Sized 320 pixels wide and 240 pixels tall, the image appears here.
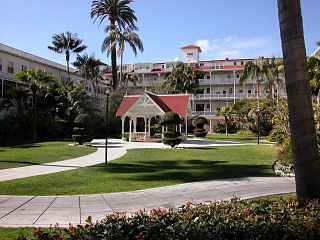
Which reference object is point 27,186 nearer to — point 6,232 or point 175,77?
point 6,232

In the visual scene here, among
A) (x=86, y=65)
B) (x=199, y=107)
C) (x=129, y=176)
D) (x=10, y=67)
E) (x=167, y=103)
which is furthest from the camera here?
(x=199, y=107)

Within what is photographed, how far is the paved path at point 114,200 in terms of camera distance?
245 inches

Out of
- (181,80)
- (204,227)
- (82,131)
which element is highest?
(181,80)

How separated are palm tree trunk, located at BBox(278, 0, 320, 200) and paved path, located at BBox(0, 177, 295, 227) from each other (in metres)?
2.71

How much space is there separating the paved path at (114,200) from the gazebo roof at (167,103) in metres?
20.5

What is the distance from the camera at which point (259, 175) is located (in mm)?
11672

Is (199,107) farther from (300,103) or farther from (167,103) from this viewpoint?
(300,103)

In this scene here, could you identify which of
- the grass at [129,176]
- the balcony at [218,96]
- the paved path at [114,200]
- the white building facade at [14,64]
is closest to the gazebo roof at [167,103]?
the white building facade at [14,64]

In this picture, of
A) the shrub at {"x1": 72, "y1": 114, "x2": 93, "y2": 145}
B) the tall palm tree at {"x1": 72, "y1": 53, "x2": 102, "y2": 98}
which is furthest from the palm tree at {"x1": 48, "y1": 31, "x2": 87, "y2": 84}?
the shrub at {"x1": 72, "y1": 114, "x2": 93, "y2": 145}

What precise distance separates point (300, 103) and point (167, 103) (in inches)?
1095

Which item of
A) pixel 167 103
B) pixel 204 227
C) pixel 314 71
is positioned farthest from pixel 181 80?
pixel 204 227

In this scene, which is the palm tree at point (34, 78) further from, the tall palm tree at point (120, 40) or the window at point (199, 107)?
the window at point (199, 107)

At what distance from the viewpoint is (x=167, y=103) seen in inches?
1288

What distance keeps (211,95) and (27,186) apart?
52.5 metres
